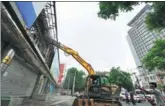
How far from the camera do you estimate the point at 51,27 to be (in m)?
13.5

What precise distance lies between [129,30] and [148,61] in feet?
243

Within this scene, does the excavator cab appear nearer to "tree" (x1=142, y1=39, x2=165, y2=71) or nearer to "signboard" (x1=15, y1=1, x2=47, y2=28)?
"signboard" (x1=15, y1=1, x2=47, y2=28)

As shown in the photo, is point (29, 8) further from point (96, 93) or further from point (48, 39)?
point (48, 39)

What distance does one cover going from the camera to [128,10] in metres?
6.35

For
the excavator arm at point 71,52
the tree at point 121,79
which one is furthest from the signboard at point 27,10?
the tree at point 121,79

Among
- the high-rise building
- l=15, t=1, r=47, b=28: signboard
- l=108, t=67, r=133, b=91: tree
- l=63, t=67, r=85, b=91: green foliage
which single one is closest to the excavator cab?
l=15, t=1, r=47, b=28: signboard

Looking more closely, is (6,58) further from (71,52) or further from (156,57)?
(156,57)

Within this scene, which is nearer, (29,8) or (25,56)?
(29,8)

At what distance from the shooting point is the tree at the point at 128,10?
244 inches

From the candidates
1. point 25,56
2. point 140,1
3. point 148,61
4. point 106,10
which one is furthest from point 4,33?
point 148,61

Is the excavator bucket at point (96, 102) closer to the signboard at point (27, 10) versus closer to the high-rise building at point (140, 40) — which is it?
the signboard at point (27, 10)

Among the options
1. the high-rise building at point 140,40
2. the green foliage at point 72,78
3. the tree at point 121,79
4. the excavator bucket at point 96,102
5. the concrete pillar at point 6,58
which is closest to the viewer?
the concrete pillar at point 6,58

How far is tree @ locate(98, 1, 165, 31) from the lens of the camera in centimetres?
619

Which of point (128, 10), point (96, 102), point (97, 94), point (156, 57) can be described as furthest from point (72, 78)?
point (128, 10)
